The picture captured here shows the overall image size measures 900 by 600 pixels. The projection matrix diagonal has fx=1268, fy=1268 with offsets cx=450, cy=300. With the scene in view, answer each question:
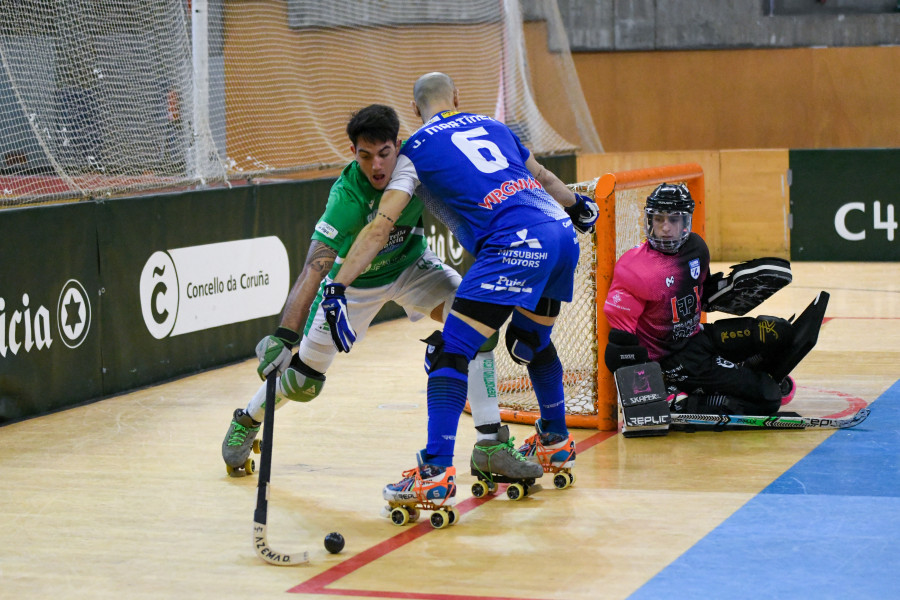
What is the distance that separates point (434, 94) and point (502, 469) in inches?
66.9

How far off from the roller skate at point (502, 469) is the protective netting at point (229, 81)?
382 cm

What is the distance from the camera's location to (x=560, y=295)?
564cm

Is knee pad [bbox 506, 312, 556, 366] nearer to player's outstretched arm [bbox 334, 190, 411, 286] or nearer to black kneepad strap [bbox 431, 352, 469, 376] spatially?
black kneepad strap [bbox 431, 352, 469, 376]

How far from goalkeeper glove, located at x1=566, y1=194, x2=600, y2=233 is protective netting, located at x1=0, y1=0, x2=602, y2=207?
383 cm

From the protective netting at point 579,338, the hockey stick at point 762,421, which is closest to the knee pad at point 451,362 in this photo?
the hockey stick at point 762,421

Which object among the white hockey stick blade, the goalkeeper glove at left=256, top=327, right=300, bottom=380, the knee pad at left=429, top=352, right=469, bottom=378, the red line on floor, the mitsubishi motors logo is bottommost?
the red line on floor

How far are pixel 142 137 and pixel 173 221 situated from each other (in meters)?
0.86

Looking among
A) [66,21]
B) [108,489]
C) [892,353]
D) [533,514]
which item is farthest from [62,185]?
[892,353]

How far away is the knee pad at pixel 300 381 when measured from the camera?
239 inches

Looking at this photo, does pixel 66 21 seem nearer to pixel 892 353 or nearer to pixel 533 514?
pixel 533 514

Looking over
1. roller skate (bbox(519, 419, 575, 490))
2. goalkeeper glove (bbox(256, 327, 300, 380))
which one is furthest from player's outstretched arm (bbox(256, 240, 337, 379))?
roller skate (bbox(519, 419, 575, 490))

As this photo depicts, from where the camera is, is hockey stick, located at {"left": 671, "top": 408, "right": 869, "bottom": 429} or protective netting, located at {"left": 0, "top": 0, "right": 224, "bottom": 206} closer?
hockey stick, located at {"left": 671, "top": 408, "right": 869, "bottom": 429}

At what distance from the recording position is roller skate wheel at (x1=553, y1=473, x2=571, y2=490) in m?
5.84

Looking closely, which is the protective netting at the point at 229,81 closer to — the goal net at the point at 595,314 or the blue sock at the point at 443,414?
the goal net at the point at 595,314
